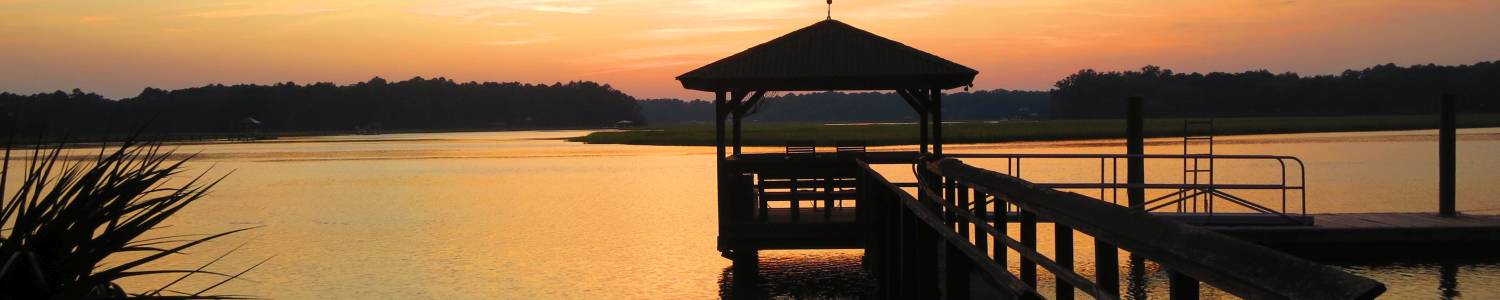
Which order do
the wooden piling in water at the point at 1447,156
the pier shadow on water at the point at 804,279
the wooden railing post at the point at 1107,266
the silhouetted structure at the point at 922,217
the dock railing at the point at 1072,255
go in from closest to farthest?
the dock railing at the point at 1072,255
the silhouetted structure at the point at 922,217
the wooden railing post at the point at 1107,266
the pier shadow on water at the point at 804,279
the wooden piling in water at the point at 1447,156

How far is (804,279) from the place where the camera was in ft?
55.0

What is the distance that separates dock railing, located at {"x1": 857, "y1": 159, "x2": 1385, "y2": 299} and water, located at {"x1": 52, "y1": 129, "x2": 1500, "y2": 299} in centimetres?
790

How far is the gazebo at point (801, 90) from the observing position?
1589cm

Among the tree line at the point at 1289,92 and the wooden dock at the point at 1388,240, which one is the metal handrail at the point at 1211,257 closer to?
the wooden dock at the point at 1388,240

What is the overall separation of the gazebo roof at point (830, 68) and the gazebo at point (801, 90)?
1 centimetres

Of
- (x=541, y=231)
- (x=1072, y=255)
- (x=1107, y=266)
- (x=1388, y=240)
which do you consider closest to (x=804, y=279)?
(x=1388, y=240)

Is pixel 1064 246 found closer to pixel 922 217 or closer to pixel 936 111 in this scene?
pixel 922 217

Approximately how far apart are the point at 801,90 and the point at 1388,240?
27.2ft

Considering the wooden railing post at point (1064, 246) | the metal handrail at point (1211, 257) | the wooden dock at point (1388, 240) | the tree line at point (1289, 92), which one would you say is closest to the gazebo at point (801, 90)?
the wooden dock at point (1388, 240)

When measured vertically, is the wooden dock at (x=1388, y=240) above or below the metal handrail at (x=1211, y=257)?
below

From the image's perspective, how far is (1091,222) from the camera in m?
3.33

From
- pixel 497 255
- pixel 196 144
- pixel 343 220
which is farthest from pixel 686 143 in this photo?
pixel 497 255

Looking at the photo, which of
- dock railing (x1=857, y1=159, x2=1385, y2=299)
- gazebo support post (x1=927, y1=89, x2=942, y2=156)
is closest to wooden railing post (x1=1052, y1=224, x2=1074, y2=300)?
dock railing (x1=857, y1=159, x2=1385, y2=299)

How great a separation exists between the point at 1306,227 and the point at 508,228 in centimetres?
1638
